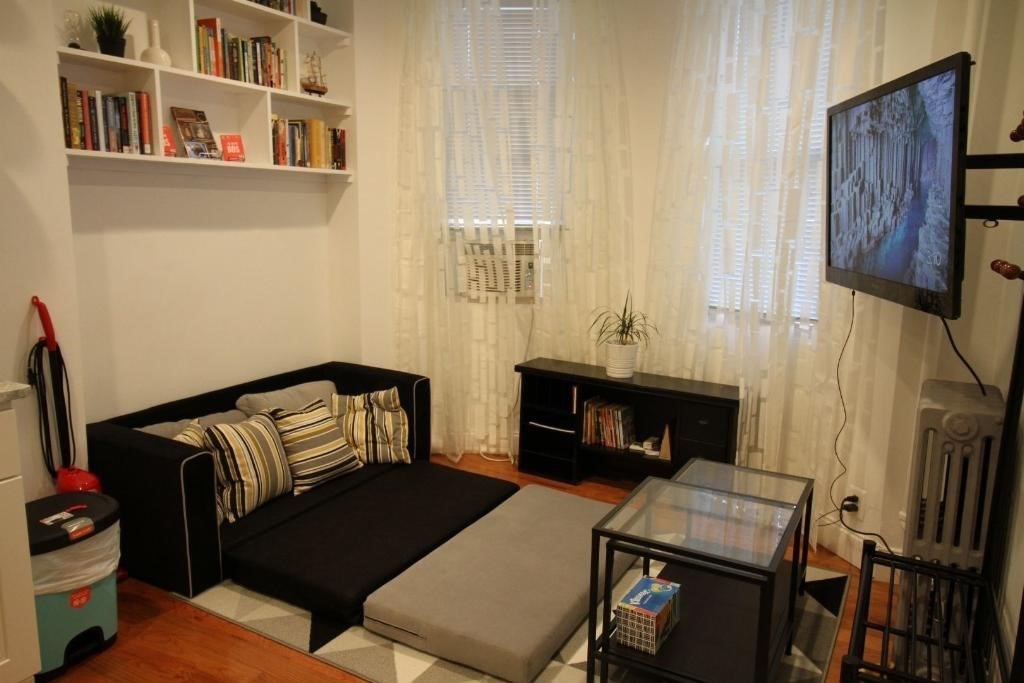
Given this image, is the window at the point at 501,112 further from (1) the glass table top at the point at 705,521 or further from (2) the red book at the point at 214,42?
(1) the glass table top at the point at 705,521

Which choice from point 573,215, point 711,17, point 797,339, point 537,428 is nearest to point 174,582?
point 537,428

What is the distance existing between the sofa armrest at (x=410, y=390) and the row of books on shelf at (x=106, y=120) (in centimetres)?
155

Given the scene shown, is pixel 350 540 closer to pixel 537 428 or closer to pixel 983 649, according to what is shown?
pixel 537 428

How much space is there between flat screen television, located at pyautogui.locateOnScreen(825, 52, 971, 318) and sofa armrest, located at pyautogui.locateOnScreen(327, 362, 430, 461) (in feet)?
6.85

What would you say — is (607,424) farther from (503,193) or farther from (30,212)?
(30,212)

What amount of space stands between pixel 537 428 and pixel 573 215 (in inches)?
48.1

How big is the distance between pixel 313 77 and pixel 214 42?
684 mm

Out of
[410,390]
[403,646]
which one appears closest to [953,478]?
[403,646]

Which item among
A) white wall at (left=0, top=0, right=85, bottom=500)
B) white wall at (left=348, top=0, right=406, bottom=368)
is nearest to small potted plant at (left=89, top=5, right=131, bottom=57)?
white wall at (left=0, top=0, right=85, bottom=500)

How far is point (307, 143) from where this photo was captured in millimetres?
3830

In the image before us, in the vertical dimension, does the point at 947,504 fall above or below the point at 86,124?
below

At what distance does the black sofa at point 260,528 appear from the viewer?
2.65 meters

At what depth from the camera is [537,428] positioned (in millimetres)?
4137

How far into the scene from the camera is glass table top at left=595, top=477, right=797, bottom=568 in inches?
82.5
